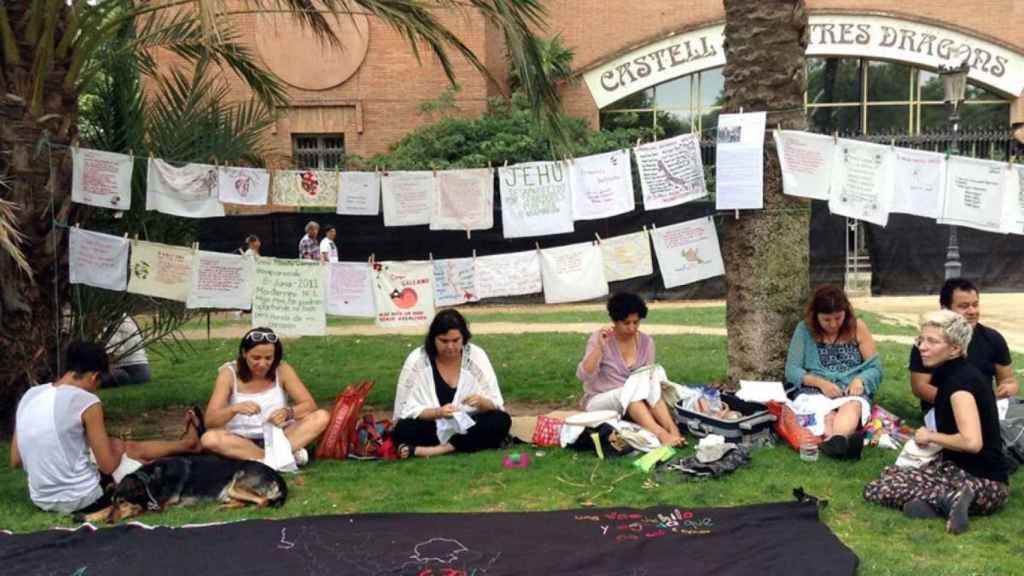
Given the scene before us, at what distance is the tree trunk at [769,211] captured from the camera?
664 cm

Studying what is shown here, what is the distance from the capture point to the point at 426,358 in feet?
20.0

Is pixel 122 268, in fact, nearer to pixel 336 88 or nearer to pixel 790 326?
pixel 790 326

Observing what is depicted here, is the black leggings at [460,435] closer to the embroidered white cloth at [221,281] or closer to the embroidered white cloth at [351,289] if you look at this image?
Answer: the embroidered white cloth at [351,289]

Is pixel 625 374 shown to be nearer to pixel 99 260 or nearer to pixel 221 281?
pixel 221 281

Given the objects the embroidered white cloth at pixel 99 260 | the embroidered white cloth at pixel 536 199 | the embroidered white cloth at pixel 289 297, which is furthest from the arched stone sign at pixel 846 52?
the embroidered white cloth at pixel 99 260

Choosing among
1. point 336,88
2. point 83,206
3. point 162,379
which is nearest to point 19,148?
point 83,206

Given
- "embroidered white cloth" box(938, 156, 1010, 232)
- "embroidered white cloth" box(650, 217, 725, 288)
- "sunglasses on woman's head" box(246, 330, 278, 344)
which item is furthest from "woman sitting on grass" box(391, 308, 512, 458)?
"embroidered white cloth" box(938, 156, 1010, 232)

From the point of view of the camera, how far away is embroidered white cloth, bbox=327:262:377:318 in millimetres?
6590

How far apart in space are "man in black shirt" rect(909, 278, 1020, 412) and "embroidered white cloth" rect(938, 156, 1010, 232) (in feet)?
2.13

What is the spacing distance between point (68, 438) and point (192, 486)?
0.70 meters

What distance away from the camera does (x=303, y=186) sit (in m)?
6.80

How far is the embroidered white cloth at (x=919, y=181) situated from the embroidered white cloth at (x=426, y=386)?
3.12 metres

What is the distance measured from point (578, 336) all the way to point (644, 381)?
236 inches

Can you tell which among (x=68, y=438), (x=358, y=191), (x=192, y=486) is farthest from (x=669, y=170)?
(x=68, y=438)
